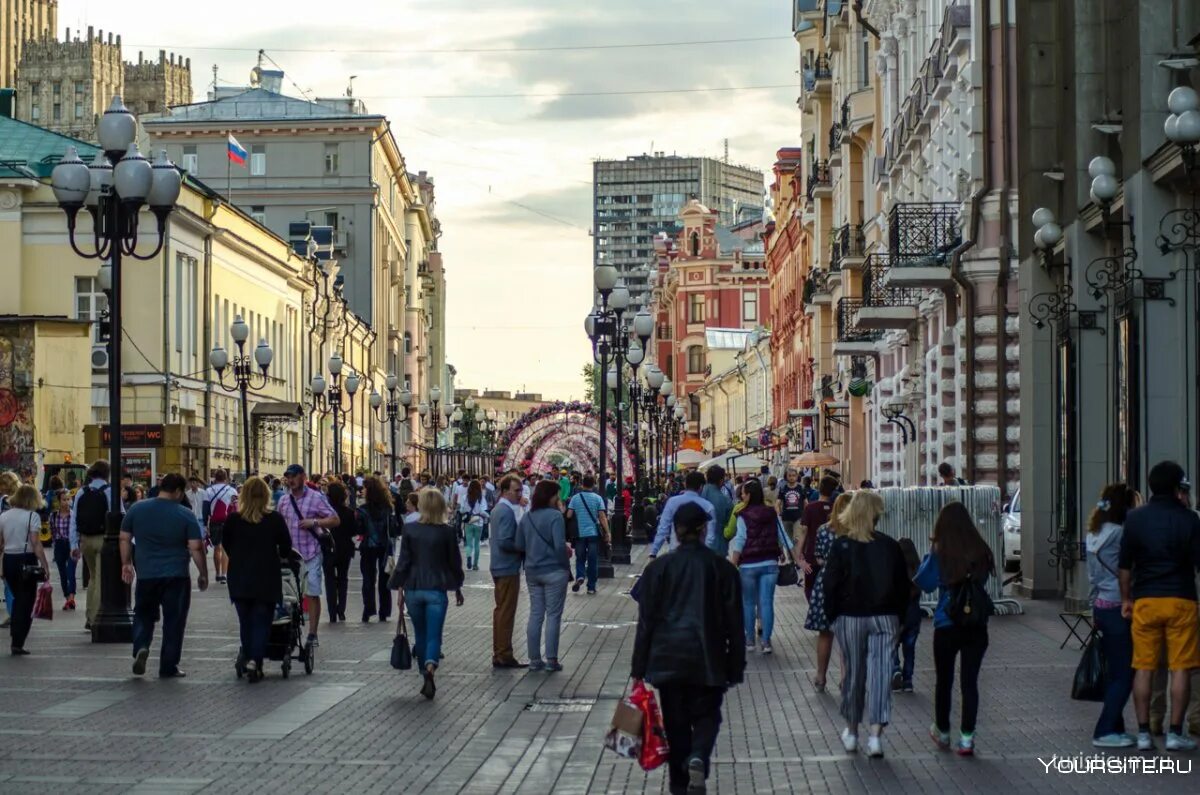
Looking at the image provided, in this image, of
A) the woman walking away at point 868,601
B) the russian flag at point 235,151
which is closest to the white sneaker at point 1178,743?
the woman walking away at point 868,601

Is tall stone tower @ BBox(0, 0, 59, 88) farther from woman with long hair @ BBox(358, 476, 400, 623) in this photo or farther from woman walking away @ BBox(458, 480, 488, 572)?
woman with long hair @ BBox(358, 476, 400, 623)

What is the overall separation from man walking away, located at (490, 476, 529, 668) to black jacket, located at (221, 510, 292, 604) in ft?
7.91

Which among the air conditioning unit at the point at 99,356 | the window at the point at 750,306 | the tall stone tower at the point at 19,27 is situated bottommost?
the air conditioning unit at the point at 99,356

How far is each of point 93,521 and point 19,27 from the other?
15501 centimetres

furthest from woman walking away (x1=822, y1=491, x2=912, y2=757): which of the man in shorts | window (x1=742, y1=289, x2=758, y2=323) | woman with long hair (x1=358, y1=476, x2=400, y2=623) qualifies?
window (x1=742, y1=289, x2=758, y2=323)

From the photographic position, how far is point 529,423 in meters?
89.8

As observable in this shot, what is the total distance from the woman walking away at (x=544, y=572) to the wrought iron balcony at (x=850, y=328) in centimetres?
3230

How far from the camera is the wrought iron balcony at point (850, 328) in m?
51.8

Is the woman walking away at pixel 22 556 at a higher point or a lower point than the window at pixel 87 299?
lower

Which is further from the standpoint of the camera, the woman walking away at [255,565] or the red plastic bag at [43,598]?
the red plastic bag at [43,598]

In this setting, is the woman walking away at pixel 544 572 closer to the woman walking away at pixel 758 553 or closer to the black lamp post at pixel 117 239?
the woman walking away at pixel 758 553

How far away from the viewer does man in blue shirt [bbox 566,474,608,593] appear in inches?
1156

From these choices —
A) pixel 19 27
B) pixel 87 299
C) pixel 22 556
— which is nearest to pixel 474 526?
pixel 22 556

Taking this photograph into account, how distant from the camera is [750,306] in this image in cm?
14412
